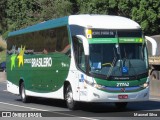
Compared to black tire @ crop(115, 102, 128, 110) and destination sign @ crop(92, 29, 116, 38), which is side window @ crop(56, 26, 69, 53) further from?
black tire @ crop(115, 102, 128, 110)

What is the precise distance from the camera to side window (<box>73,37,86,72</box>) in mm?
18736

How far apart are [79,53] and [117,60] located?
137cm

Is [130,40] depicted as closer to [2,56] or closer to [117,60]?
[117,60]

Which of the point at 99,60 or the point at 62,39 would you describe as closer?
the point at 99,60

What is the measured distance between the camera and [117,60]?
18500 millimetres

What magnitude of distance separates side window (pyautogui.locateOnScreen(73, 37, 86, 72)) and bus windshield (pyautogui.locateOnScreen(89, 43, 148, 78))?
0.41m

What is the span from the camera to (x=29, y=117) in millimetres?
17609

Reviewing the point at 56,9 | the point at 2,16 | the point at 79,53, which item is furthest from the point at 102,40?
the point at 2,16

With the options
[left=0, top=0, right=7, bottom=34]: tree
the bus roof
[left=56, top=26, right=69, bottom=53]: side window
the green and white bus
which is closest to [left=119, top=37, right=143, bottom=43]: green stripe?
the green and white bus

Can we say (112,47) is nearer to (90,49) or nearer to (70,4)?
(90,49)

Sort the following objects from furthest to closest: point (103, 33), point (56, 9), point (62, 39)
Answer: point (56, 9) → point (62, 39) → point (103, 33)

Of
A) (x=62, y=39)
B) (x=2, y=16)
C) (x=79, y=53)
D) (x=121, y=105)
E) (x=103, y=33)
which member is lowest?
(x=2, y=16)

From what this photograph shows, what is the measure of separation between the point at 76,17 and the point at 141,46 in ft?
8.34

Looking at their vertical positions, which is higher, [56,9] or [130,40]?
[130,40]
